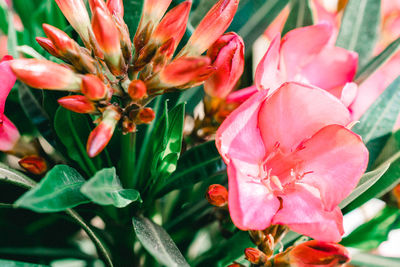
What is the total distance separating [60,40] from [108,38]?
76 mm

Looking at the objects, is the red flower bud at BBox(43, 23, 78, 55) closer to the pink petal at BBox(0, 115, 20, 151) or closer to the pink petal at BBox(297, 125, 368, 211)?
the pink petal at BBox(0, 115, 20, 151)

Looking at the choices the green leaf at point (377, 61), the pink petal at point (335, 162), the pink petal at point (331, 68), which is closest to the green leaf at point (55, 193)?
the pink petal at point (335, 162)

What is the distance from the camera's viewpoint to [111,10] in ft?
1.99

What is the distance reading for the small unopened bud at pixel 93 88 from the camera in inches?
19.4

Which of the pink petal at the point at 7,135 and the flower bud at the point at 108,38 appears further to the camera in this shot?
the pink petal at the point at 7,135

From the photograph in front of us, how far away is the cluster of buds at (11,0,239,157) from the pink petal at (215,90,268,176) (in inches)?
2.9

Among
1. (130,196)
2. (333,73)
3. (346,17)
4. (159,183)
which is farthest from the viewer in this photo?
(346,17)

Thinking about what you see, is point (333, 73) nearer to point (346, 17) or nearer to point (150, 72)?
point (346, 17)

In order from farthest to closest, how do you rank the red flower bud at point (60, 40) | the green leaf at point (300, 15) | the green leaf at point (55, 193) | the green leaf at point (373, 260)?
the green leaf at point (300, 15)
the green leaf at point (373, 260)
the red flower bud at point (60, 40)
the green leaf at point (55, 193)

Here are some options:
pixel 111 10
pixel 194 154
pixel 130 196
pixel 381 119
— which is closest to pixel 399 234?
pixel 381 119

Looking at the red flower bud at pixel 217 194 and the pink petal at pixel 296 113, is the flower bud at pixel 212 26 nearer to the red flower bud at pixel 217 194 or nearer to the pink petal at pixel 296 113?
the pink petal at pixel 296 113

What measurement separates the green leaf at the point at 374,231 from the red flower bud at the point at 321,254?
282 millimetres

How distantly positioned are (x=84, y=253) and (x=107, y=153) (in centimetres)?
30

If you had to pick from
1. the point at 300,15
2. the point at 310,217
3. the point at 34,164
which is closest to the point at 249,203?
the point at 310,217
